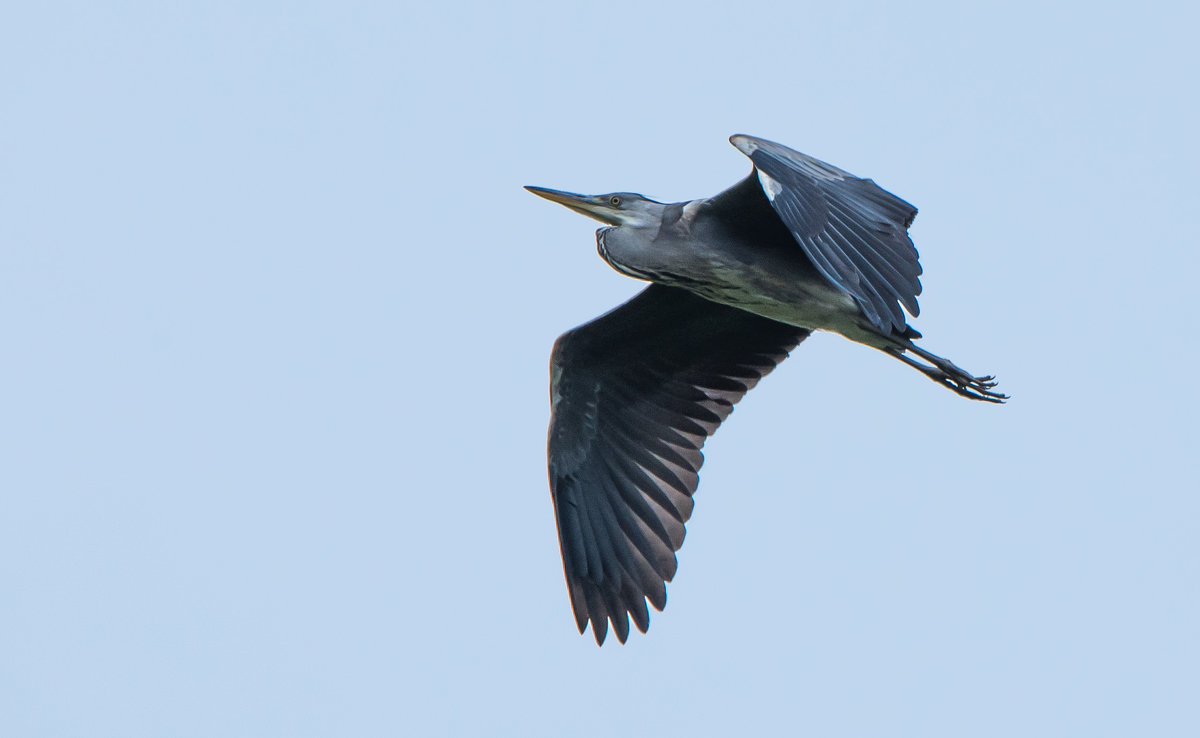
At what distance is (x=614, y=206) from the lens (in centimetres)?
797

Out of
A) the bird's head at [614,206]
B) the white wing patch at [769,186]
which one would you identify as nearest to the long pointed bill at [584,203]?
the bird's head at [614,206]

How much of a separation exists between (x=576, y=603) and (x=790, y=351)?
5.79ft

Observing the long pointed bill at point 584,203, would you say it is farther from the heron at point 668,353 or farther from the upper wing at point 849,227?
the upper wing at point 849,227

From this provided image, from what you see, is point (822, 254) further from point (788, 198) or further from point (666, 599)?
point (666, 599)

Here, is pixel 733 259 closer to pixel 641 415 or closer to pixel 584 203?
pixel 584 203

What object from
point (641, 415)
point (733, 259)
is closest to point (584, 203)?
point (733, 259)

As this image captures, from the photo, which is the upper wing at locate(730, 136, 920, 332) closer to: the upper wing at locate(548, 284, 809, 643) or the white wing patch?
the white wing patch

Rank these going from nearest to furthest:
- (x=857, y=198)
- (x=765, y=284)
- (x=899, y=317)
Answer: (x=899, y=317), (x=857, y=198), (x=765, y=284)

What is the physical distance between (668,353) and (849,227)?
205 centimetres

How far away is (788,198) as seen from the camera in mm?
6734

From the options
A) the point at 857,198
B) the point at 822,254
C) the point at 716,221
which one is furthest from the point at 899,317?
the point at 716,221

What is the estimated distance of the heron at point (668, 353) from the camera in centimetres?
764

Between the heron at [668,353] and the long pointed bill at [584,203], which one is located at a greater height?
the long pointed bill at [584,203]

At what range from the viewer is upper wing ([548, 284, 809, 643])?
836 cm
